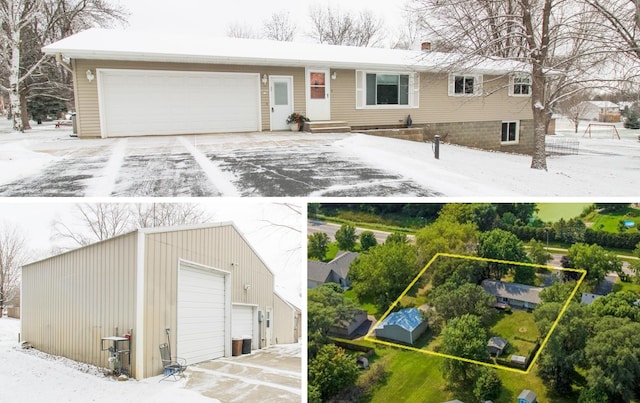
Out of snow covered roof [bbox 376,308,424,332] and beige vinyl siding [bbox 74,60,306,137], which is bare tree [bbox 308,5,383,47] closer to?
beige vinyl siding [bbox 74,60,306,137]

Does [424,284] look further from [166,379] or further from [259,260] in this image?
[166,379]

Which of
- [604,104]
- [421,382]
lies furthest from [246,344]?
[604,104]

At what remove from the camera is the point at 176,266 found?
5488 mm

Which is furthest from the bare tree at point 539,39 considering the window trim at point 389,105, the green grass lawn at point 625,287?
the green grass lawn at point 625,287

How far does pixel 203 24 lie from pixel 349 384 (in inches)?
1254

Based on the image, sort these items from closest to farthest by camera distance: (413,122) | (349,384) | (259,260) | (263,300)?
(349,384)
(259,260)
(263,300)
(413,122)

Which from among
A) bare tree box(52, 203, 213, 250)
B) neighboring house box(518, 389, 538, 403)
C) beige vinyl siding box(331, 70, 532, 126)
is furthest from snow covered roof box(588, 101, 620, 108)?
bare tree box(52, 203, 213, 250)

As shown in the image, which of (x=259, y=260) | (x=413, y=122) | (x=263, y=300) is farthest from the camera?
(x=413, y=122)

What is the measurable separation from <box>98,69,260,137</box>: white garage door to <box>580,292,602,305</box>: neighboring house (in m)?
9.31

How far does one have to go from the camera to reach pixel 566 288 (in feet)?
15.5

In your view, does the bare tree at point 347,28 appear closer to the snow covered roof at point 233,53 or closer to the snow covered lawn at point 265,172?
the snow covered roof at point 233,53

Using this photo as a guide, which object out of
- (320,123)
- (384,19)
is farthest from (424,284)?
(384,19)

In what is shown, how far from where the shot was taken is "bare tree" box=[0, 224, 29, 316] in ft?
17.0

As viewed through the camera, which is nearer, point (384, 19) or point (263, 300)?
point (263, 300)
